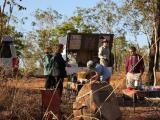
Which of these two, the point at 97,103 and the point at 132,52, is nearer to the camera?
the point at 97,103

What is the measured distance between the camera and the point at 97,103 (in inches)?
391

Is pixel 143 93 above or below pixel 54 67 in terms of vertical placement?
below

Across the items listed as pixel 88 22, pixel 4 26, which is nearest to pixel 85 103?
pixel 4 26

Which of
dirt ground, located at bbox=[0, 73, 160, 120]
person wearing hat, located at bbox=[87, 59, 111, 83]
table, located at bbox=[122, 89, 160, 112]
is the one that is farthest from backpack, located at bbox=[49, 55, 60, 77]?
table, located at bbox=[122, 89, 160, 112]

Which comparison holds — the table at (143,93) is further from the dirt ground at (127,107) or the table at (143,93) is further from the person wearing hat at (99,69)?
the person wearing hat at (99,69)

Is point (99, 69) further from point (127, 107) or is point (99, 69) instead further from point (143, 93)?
point (143, 93)

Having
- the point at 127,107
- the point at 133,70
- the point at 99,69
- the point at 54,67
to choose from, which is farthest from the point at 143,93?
the point at 54,67

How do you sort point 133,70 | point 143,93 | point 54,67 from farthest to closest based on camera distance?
point 133,70
point 54,67
point 143,93

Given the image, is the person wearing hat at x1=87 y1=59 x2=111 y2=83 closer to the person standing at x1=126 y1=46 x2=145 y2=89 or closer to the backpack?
the person standing at x1=126 y1=46 x2=145 y2=89

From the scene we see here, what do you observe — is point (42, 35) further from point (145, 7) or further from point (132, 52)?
point (132, 52)

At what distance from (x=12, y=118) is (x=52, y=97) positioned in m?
1.02

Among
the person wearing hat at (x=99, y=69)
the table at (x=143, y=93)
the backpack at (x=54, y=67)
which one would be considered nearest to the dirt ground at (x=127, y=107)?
the table at (x=143, y=93)

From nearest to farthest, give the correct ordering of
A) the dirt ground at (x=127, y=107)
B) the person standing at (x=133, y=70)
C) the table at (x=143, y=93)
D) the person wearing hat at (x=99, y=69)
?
the dirt ground at (x=127, y=107) < the table at (x=143, y=93) < the person wearing hat at (x=99, y=69) < the person standing at (x=133, y=70)

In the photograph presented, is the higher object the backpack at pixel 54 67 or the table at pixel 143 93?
the backpack at pixel 54 67
